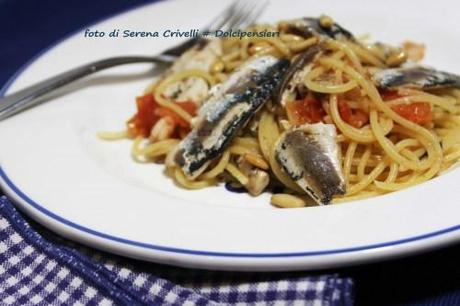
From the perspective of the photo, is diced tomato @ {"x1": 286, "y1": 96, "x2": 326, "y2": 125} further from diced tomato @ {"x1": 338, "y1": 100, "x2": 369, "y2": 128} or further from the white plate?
the white plate

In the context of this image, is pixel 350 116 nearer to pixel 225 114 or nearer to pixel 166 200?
pixel 225 114

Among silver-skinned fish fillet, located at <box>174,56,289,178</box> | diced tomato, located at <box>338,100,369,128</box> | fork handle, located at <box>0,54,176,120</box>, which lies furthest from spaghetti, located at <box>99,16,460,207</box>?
fork handle, located at <box>0,54,176,120</box>

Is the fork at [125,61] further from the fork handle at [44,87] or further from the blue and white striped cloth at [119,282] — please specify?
the blue and white striped cloth at [119,282]

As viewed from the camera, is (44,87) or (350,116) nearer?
(350,116)

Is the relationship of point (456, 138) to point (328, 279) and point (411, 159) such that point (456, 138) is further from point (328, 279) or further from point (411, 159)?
point (328, 279)

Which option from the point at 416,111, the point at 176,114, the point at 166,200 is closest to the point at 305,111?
the point at 416,111
